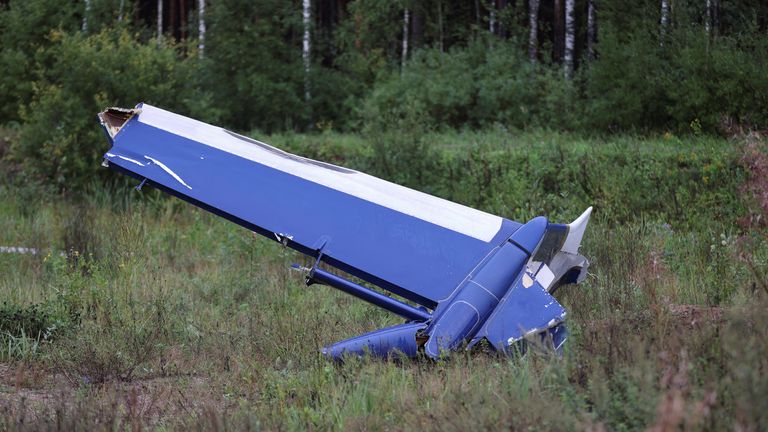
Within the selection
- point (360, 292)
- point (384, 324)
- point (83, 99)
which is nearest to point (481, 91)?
point (83, 99)

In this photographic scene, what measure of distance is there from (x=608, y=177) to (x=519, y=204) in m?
1.40

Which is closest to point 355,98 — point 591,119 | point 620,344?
point 591,119

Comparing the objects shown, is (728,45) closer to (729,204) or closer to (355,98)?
(729,204)

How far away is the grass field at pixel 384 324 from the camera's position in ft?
12.3

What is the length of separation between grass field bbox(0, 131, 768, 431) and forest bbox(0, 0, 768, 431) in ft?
0.08

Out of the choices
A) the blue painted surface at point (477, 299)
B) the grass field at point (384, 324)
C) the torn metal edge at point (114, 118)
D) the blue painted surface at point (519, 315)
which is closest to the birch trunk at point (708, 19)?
the grass field at point (384, 324)

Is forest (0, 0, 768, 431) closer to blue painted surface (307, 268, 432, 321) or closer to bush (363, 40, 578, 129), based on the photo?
bush (363, 40, 578, 129)

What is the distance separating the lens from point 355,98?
23125 millimetres

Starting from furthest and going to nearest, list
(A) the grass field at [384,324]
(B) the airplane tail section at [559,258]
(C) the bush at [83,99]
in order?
1. (C) the bush at [83,99]
2. (B) the airplane tail section at [559,258]
3. (A) the grass field at [384,324]

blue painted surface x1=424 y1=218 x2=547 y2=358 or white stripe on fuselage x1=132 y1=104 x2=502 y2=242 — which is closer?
blue painted surface x1=424 y1=218 x2=547 y2=358

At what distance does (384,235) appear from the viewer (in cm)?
564

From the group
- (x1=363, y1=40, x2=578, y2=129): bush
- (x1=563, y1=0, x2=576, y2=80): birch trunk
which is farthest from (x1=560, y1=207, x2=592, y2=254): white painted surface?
(x1=563, y1=0, x2=576, y2=80): birch trunk

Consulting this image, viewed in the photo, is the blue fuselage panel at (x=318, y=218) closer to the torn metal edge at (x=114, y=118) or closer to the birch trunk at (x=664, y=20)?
the torn metal edge at (x=114, y=118)

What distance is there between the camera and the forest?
4125mm
